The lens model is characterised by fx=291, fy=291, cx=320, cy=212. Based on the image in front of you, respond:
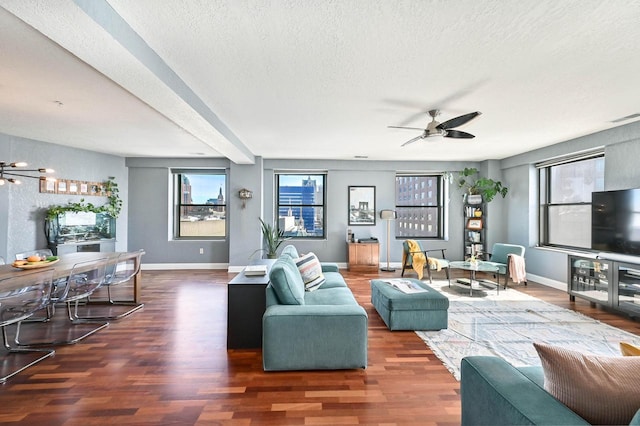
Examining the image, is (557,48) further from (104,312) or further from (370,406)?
(104,312)

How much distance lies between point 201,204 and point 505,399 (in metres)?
6.94

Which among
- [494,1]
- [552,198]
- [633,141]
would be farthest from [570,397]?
[552,198]

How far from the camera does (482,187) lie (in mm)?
6172

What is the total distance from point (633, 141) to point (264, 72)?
16.1 feet

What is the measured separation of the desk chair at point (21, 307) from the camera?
2447 millimetres

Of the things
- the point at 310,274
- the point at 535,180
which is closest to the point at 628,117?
the point at 535,180

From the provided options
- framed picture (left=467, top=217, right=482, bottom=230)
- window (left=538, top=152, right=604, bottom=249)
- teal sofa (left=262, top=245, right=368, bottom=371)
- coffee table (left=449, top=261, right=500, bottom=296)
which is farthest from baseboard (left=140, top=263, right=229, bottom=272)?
window (left=538, top=152, right=604, bottom=249)

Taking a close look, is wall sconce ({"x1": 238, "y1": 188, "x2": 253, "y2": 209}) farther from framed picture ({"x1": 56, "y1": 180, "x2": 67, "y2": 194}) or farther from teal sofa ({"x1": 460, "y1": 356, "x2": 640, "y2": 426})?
teal sofa ({"x1": 460, "y1": 356, "x2": 640, "y2": 426})

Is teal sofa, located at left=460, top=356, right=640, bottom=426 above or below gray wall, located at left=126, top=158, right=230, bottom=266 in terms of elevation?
below

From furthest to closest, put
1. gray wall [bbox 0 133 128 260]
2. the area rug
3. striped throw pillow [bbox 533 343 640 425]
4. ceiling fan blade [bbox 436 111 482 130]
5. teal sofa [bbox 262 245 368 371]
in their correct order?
1. gray wall [bbox 0 133 128 260]
2. ceiling fan blade [bbox 436 111 482 130]
3. the area rug
4. teal sofa [bbox 262 245 368 371]
5. striped throw pillow [bbox 533 343 640 425]

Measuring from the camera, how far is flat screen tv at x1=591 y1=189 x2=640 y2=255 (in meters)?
3.61

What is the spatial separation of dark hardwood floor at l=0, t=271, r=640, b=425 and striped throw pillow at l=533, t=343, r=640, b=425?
40.0 inches

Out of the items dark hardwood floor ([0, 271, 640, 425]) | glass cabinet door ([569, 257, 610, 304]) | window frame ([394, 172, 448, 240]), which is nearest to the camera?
dark hardwood floor ([0, 271, 640, 425])

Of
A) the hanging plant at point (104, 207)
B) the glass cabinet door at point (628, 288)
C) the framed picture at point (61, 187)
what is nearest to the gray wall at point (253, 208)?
the hanging plant at point (104, 207)
